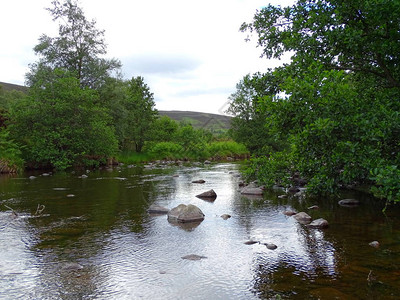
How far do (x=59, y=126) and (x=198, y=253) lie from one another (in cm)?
2713

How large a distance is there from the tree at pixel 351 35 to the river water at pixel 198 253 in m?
5.11

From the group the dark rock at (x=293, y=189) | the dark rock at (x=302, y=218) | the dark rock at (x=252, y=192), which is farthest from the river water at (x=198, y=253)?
the dark rock at (x=293, y=189)

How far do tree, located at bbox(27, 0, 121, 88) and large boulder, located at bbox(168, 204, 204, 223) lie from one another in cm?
3272

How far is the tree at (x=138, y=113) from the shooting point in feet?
152

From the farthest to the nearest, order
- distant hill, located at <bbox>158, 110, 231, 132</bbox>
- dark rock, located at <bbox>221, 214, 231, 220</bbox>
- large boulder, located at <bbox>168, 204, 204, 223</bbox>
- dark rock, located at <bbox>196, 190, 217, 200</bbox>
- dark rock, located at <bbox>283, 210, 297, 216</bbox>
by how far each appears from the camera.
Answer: distant hill, located at <bbox>158, 110, 231, 132</bbox> → dark rock, located at <bbox>196, 190, 217, 200</bbox> → dark rock, located at <bbox>283, 210, 297, 216</bbox> → dark rock, located at <bbox>221, 214, 231, 220</bbox> → large boulder, located at <bbox>168, 204, 204, 223</bbox>

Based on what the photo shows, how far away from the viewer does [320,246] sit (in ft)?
25.2

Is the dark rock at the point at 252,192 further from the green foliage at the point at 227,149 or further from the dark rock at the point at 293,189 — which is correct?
the green foliage at the point at 227,149

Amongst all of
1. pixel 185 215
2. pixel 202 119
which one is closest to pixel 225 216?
pixel 185 215

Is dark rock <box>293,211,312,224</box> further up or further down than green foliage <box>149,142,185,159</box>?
further down

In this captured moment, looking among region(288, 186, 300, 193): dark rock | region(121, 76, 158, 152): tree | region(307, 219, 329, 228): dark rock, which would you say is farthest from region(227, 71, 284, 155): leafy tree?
region(307, 219, 329, 228): dark rock

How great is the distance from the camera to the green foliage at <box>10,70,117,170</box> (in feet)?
96.7

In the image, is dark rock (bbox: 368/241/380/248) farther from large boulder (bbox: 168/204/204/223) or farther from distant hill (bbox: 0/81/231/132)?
distant hill (bbox: 0/81/231/132)

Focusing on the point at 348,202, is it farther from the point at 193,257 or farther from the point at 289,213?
the point at 193,257

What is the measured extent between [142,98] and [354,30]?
142 ft
